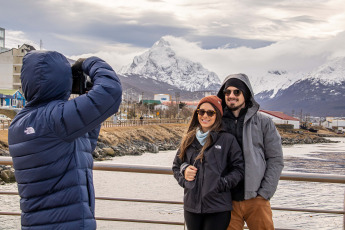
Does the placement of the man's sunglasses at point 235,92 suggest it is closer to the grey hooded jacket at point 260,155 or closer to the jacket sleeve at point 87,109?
the grey hooded jacket at point 260,155

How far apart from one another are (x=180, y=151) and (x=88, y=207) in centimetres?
82

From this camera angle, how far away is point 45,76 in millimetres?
1632

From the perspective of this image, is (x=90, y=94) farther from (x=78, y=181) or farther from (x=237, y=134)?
(x=237, y=134)

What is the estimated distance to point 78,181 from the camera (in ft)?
5.50

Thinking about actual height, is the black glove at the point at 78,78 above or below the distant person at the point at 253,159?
above

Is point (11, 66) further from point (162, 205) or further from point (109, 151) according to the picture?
point (162, 205)

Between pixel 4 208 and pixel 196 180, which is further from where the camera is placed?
pixel 4 208

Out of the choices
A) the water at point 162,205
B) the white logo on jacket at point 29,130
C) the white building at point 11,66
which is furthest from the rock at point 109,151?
the white logo on jacket at point 29,130

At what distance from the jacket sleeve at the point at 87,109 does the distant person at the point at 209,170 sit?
31.1 inches

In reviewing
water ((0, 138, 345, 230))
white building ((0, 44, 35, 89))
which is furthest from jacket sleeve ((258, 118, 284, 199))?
white building ((0, 44, 35, 89))

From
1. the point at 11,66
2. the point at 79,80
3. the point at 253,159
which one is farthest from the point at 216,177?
the point at 11,66

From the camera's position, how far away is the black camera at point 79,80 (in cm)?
178

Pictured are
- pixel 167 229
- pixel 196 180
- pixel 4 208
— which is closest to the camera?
pixel 196 180

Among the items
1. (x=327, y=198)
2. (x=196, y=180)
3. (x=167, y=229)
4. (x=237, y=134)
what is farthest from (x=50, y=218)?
(x=327, y=198)
